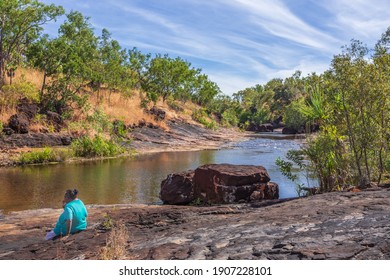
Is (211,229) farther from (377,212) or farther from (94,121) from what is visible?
(94,121)

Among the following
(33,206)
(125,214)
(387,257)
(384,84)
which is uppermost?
(384,84)

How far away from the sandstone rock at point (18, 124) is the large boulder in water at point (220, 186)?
1952 cm

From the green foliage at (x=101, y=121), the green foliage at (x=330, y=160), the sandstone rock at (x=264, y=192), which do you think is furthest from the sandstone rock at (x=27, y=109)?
the green foliage at (x=330, y=160)

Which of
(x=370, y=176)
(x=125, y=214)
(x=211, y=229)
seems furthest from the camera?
(x=370, y=176)

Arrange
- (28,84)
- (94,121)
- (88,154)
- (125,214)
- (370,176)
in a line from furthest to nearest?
1. (94,121)
2. (28,84)
3. (88,154)
4. (370,176)
5. (125,214)

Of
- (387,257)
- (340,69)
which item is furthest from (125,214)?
(340,69)

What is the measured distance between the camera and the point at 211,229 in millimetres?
8273

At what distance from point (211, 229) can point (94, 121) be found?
101 ft

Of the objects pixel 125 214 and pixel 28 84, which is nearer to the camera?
pixel 125 214

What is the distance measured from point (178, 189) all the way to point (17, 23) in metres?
23.8

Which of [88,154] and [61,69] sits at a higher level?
[61,69]

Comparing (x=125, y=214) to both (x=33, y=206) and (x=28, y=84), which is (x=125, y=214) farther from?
(x=28, y=84)

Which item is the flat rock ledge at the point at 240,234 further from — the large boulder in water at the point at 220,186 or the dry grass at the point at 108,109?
the dry grass at the point at 108,109

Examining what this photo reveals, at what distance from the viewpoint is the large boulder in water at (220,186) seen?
1404 centimetres
